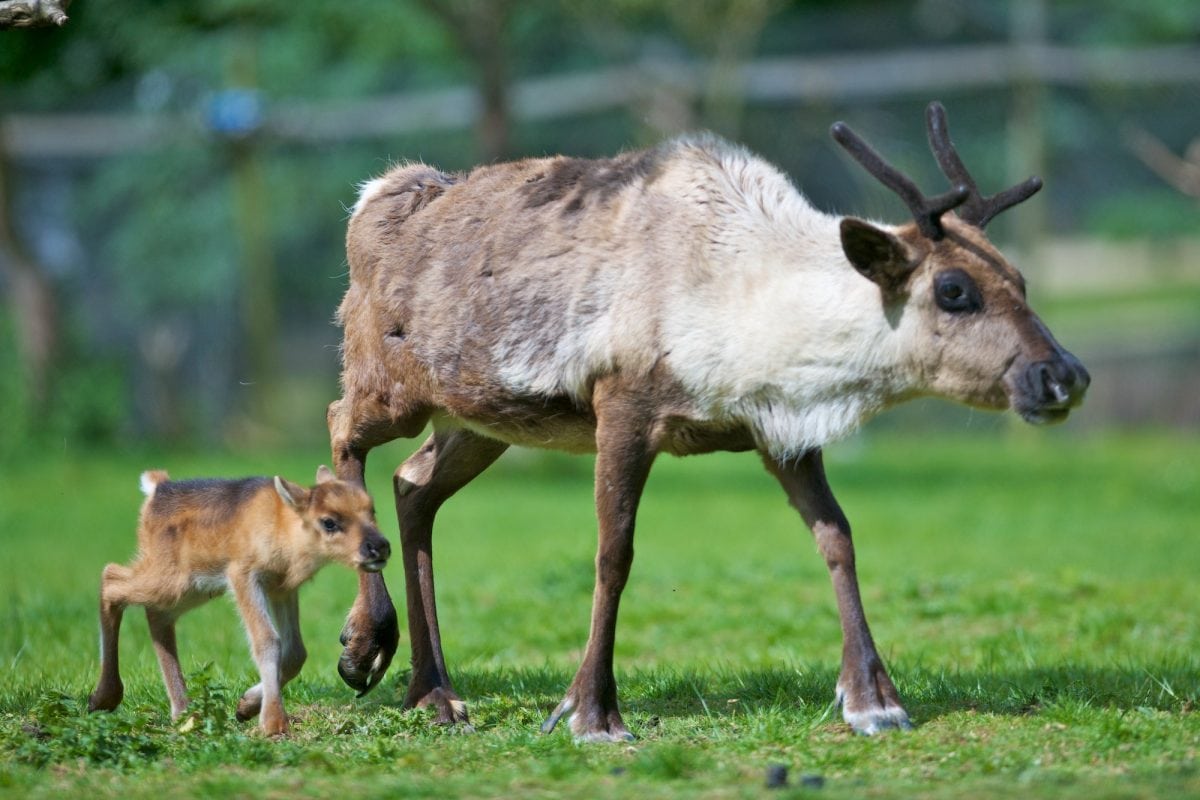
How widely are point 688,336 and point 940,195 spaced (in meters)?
1.17

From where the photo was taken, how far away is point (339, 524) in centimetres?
656

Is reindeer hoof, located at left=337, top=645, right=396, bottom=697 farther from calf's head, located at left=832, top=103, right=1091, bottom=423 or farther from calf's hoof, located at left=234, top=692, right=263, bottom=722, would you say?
calf's head, located at left=832, top=103, right=1091, bottom=423

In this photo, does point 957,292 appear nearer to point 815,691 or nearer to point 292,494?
point 815,691

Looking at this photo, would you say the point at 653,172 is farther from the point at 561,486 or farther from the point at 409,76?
the point at 409,76

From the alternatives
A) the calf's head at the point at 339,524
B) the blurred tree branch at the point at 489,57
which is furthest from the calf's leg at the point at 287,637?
the blurred tree branch at the point at 489,57

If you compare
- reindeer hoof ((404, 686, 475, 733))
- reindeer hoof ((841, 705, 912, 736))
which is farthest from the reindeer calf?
reindeer hoof ((841, 705, 912, 736))

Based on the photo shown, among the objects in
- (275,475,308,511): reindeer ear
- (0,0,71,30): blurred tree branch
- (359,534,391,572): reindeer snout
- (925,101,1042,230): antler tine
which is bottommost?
(359,534,391,572): reindeer snout

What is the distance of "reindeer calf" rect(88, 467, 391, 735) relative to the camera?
21.5ft

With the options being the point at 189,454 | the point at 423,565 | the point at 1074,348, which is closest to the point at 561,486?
the point at 189,454

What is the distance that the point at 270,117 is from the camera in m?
21.9

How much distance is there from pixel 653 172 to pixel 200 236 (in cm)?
1651

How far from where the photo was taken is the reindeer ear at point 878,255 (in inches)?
254

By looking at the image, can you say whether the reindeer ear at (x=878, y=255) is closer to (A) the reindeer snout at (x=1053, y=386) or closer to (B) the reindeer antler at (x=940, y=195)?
(B) the reindeer antler at (x=940, y=195)

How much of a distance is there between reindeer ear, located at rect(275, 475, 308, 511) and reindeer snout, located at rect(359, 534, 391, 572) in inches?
12.2
